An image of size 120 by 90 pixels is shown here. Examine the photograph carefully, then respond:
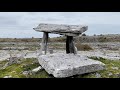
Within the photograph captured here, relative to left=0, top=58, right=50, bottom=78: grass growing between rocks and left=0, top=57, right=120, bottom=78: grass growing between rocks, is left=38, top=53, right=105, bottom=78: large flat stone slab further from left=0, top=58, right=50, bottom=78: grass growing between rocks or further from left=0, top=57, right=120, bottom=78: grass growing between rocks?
left=0, top=58, right=50, bottom=78: grass growing between rocks

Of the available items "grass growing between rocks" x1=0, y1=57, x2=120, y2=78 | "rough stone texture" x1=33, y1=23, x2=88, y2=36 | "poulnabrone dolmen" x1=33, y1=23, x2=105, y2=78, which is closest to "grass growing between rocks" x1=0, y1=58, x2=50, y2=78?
"grass growing between rocks" x1=0, y1=57, x2=120, y2=78

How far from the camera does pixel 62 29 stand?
669 inches

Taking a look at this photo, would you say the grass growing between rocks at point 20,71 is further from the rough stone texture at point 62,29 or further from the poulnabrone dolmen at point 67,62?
the rough stone texture at point 62,29

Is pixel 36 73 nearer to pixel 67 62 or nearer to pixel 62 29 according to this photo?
pixel 67 62

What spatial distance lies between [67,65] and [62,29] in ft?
12.9

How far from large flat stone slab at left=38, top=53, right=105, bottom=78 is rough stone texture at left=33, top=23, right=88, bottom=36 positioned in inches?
65.9

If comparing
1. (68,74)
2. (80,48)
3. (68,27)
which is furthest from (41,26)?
(80,48)

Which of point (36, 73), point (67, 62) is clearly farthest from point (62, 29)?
point (36, 73)

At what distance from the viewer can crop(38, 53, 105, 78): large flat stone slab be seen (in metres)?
13.1
